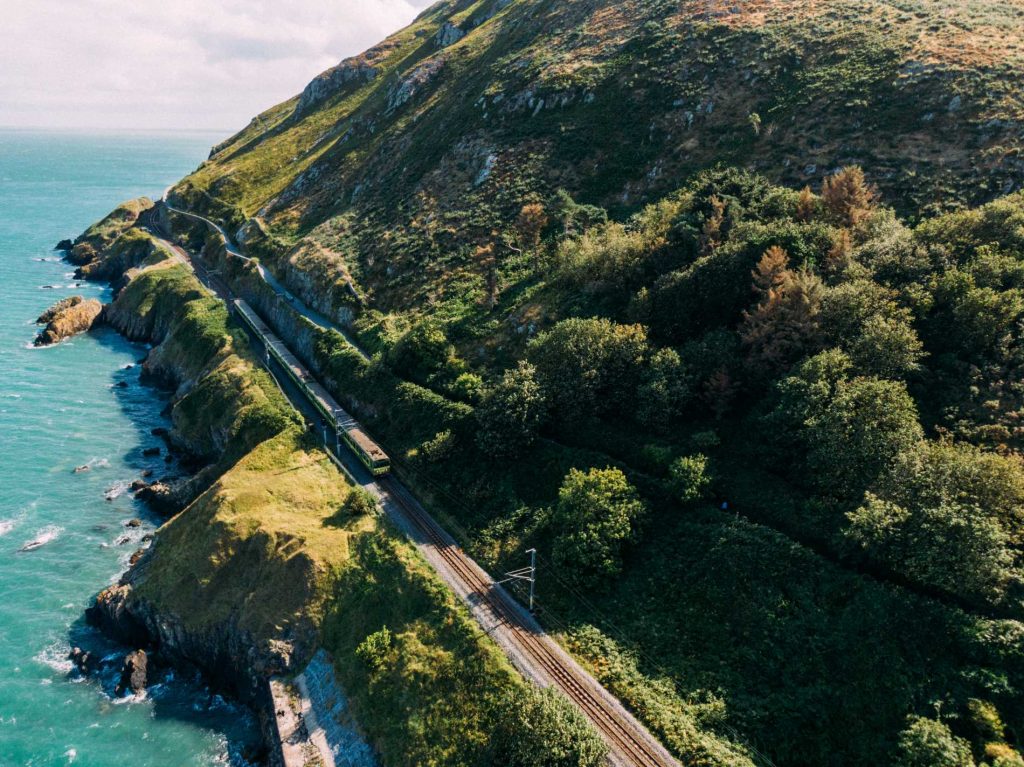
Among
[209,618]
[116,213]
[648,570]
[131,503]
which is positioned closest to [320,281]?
[131,503]

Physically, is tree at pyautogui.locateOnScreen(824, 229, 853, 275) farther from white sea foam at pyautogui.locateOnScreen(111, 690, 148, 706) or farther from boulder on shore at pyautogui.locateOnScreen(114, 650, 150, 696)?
white sea foam at pyautogui.locateOnScreen(111, 690, 148, 706)

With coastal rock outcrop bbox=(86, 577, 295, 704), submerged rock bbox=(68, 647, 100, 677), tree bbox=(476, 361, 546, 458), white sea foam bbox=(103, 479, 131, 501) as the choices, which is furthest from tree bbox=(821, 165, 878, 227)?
white sea foam bbox=(103, 479, 131, 501)

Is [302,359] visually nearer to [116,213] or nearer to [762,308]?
[762,308]

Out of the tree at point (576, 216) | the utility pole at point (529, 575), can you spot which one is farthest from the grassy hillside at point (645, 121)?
the utility pole at point (529, 575)

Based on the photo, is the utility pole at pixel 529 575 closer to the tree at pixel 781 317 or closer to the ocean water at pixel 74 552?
the ocean water at pixel 74 552

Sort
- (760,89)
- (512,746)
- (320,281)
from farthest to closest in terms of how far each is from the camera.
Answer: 1. (320,281)
2. (760,89)
3. (512,746)
